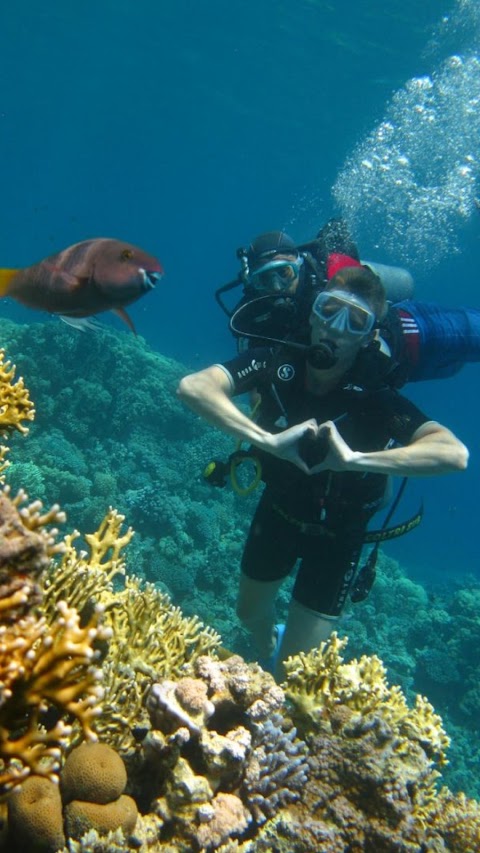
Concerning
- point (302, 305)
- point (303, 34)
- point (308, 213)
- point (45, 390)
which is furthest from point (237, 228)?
point (302, 305)

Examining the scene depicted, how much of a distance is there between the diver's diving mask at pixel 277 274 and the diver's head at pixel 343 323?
216 cm

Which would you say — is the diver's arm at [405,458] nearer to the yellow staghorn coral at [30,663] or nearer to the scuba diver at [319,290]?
the scuba diver at [319,290]

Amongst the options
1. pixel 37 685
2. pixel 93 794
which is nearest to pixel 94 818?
pixel 93 794

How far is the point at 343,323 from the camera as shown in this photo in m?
4.48

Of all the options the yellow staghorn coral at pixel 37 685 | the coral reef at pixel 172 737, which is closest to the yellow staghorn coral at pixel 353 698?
the coral reef at pixel 172 737

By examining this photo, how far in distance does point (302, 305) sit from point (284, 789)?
14.8 ft

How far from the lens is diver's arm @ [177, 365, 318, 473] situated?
3682 millimetres

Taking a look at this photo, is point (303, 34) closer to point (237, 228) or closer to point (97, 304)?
point (97, 304)

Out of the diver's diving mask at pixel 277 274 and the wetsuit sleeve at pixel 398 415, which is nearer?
the wetsuit sleeve at pixel 398 415

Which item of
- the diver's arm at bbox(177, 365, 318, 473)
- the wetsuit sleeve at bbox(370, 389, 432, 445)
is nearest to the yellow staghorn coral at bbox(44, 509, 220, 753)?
the diver's arm at bbox(177, 365, 318, 473)

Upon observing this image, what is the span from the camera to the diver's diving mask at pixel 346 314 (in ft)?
14.7

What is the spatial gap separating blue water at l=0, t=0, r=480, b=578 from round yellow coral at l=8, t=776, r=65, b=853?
27427 millimetres

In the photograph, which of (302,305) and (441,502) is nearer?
(302,305)

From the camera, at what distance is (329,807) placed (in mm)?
2941
